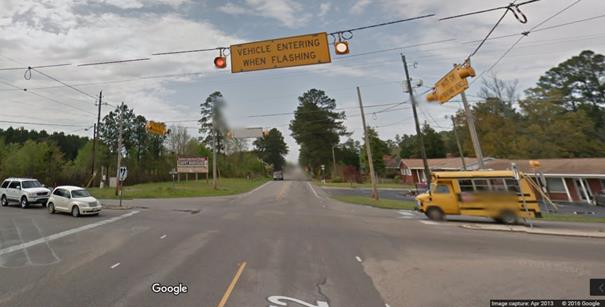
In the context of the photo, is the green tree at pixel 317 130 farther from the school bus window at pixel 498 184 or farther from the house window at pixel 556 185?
the school bus window at pixel 498 184

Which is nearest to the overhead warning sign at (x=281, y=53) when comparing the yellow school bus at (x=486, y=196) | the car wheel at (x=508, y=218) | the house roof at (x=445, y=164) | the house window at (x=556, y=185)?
the yellow school bus at (x=486, y=196)

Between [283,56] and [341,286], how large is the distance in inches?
260

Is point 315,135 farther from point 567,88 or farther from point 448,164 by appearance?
point 567,88

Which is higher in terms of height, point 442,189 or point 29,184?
point 29,184

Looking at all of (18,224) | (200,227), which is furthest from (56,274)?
(18,224)

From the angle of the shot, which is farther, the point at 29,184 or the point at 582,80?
the point at 582,80

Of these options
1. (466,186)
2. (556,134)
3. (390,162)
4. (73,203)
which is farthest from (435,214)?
(390,162)

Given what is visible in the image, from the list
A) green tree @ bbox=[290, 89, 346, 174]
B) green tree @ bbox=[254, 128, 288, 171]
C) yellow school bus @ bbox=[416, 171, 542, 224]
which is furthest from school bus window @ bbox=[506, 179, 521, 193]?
green tree @ bbox=[254, 128, 288, 171]

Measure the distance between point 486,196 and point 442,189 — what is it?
76.1 inches

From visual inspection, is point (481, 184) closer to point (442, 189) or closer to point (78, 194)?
point (442, 189)

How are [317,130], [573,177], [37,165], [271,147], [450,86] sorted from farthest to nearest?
[271,147] → [317,130] → [37,165] → [573,177] → [450,86]

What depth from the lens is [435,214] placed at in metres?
13.5

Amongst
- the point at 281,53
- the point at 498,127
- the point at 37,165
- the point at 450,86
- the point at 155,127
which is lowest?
the point at 450,86

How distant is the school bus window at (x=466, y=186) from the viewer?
12.6 metres
